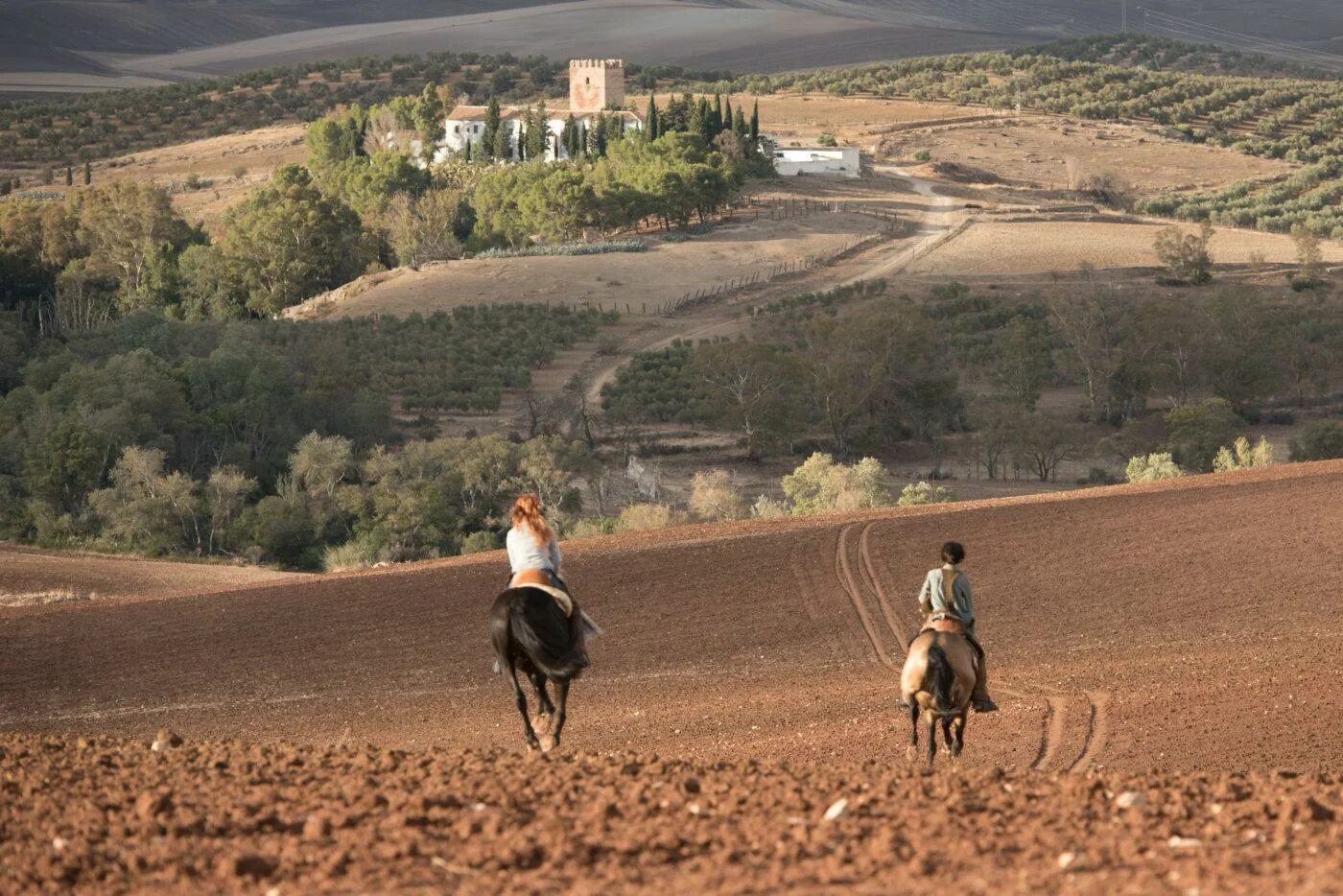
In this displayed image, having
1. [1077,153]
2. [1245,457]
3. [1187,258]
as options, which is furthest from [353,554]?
[1077,153]

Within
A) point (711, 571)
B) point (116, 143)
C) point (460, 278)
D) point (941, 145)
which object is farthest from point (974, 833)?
point (116, 143)

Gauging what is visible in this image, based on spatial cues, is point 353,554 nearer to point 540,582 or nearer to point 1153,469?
point 1153,469

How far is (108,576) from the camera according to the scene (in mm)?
25953

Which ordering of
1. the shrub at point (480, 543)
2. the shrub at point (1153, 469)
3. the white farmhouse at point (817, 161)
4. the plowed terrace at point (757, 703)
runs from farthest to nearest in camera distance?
the white farmhouse at point (817, 161), the shrub at point (1153, 469), the shrub at point (480, 543), the plowed terrace at point (757, 703)

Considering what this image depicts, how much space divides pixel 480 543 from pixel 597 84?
92199 mm

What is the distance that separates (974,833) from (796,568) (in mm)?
13770

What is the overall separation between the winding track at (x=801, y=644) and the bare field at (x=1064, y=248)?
53.3 m

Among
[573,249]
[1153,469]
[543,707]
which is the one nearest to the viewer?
[543,707]

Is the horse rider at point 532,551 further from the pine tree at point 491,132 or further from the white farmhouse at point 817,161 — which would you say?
the pine tree at point 491,132

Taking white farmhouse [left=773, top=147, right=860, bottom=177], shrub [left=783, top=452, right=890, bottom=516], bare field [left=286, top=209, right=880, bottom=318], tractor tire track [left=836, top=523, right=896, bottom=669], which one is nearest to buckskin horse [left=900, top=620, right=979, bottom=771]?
tractor tire track [left=836, top=523, right=896, bottom=669]

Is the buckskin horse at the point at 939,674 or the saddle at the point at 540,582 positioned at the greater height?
the saddle at the point at 540,582

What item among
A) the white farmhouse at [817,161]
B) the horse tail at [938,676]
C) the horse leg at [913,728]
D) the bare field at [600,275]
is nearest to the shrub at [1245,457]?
the horse leg at [913,728]

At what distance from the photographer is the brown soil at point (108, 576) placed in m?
24.4

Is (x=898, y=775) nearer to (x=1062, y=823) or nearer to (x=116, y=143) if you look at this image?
(x=1062, y=823)
